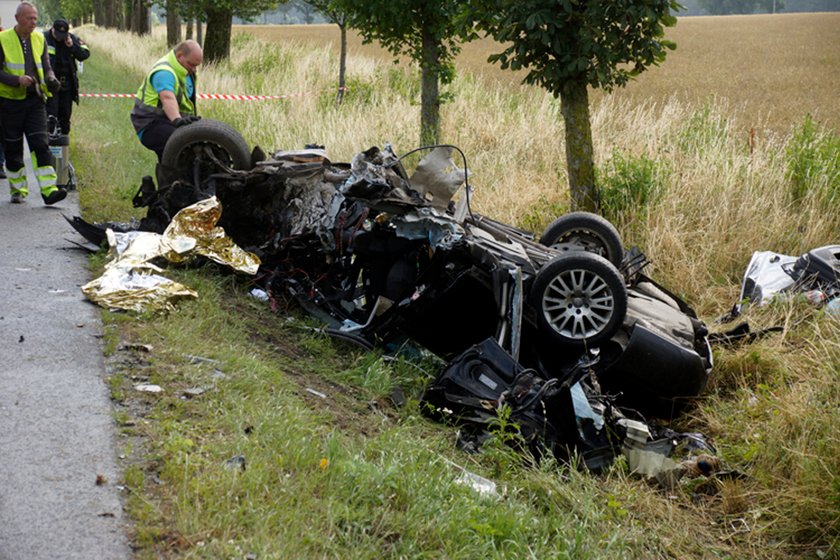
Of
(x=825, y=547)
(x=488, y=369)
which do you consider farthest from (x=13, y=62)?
(x=825, y=547)

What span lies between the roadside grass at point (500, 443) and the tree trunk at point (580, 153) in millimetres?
281

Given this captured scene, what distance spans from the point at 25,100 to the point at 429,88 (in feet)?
16.6

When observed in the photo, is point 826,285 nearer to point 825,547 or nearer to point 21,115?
point 825,547

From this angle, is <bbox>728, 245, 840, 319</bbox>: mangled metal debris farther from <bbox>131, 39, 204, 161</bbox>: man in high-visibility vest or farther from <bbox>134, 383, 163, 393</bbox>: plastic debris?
<bbox>131, 39, 204, 161</bbox>: man in high-visibility vest

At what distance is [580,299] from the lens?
639 cm

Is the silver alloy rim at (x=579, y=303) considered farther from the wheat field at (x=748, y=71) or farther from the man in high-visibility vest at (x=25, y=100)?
the man in high-visibility vest at (x=25, y=100)

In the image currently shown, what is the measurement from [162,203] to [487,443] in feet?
14.8

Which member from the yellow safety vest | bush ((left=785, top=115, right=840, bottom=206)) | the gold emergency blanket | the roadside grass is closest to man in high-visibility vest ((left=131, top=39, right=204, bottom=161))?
the roadside grass

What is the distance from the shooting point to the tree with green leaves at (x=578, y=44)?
8734mm

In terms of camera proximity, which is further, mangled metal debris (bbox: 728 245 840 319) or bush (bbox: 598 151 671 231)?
bush (bbox: 598 151 671 231)

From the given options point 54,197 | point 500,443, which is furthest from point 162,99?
point 500,443

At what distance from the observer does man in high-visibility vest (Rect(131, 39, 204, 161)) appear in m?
9.32

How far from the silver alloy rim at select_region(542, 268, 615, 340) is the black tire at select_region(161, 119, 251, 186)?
3535mm

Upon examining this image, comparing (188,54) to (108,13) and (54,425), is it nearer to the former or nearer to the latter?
(54,425)
